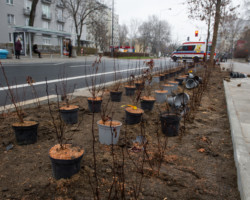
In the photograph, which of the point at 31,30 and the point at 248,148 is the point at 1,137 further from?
the point at 31,30

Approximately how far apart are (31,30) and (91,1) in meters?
14.9

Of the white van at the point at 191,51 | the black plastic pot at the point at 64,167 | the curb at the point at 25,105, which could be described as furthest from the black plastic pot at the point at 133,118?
the white van at the point at 191,51

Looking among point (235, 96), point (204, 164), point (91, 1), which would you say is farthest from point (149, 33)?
point (204, 164)

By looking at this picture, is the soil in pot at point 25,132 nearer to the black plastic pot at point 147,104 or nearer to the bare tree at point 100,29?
the black plastic pot at point 147,104

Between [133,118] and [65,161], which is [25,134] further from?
[133,118]

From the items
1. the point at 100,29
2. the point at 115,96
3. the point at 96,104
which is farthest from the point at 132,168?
the point at 100,29

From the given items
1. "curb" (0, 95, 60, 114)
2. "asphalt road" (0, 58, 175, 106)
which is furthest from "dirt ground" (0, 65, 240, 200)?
"asphalt road" (0, 58, 175, 106)

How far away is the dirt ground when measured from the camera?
74.6 inches

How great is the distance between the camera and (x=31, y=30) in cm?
1936

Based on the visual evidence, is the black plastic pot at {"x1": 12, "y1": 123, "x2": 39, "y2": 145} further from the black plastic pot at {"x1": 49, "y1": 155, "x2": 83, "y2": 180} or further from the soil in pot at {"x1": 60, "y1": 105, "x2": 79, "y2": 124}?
the black plastic pot at {"x1": 49, "y1": 155, "x2": 83, "y2": 180}

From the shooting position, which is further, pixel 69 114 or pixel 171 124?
pixel 69 114

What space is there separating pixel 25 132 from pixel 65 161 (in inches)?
43.3

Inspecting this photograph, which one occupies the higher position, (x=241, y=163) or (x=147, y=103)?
(x=147, y=103)

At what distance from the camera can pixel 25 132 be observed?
2.71 meters
